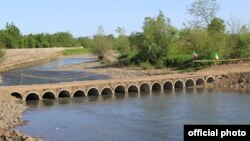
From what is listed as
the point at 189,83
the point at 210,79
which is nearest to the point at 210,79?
Result: the point at 210,79

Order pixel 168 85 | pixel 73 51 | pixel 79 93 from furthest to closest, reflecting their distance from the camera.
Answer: pixel 73 51, pixel 168 85, pixel 79 93

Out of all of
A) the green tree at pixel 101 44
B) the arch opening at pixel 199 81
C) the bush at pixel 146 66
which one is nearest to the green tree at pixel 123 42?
the green tree at pixel 101 44

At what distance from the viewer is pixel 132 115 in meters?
43.2

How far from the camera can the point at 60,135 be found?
34.7m

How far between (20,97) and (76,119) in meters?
13.4

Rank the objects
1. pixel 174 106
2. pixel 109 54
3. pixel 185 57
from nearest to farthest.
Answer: pixel 174 106 → pixel 185 57 → pixel 109 54

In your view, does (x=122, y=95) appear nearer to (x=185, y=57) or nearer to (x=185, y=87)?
(x=185, y=87)

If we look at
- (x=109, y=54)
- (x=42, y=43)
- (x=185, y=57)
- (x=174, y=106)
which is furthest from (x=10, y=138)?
(x=42, y=43)

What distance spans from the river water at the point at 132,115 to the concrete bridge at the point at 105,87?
139 centimetres

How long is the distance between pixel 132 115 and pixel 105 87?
16.3 metres

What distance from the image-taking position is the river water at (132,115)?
35.0 m

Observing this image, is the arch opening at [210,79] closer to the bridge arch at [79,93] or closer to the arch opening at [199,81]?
the arch opening at [199,81]

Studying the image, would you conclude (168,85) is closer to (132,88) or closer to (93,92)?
(132,88)

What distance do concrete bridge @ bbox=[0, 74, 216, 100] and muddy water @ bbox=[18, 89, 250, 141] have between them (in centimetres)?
163
